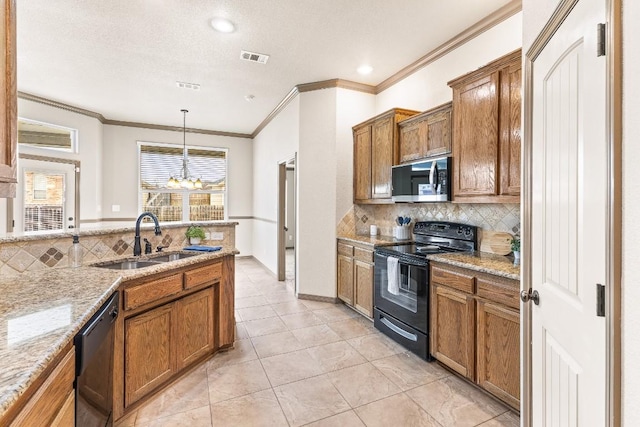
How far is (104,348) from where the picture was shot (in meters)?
1.55

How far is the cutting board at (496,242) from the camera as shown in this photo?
8.43ft

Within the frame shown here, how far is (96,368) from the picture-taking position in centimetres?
144

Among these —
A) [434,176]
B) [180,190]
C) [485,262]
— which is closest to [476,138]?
[434,176]

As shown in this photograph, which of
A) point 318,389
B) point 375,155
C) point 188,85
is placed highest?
point 188,85

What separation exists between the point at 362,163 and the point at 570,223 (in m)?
3.14

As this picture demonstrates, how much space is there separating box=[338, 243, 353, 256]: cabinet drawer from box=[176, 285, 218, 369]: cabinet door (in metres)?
1.79

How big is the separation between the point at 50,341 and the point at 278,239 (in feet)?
14.3

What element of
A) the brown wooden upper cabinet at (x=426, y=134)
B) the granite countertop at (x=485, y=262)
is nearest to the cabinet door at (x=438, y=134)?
the brown wooden upper cabinet at (x=426, y=134)

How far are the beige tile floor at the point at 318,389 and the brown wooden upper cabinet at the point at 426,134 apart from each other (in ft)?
6.33

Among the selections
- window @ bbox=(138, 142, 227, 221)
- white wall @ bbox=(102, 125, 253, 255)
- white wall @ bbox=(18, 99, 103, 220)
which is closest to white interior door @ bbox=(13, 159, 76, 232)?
white wall @ bbox=(18, 99, 103, 220)

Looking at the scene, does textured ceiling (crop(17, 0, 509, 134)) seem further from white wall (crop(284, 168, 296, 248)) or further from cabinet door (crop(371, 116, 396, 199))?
white wall (crop(284, 168, 296, 248))

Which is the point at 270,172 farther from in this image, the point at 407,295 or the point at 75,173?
the point at 407,295

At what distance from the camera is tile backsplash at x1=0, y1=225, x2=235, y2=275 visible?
72.7 inches

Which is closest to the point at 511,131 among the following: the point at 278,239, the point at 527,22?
the point at 527,22
